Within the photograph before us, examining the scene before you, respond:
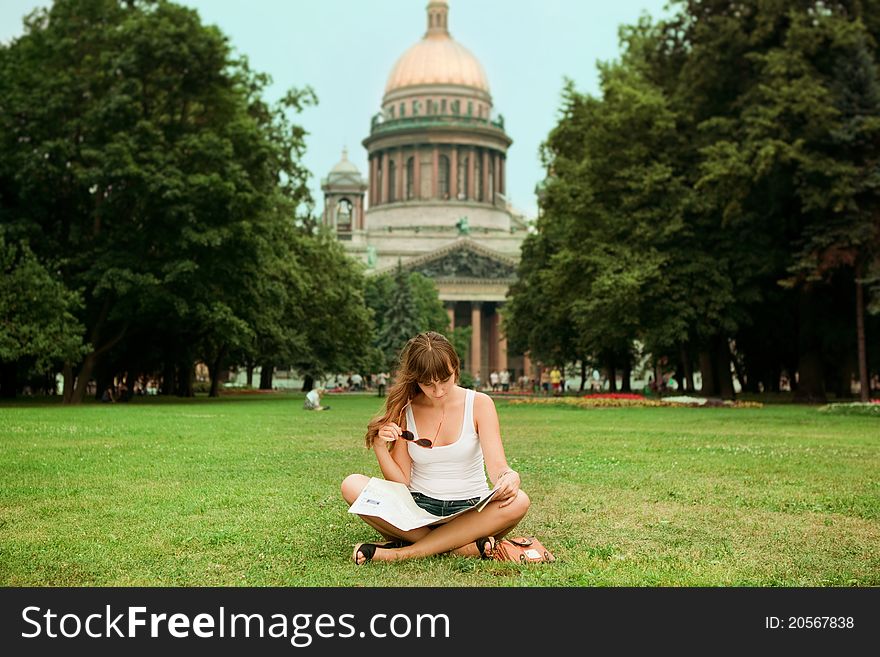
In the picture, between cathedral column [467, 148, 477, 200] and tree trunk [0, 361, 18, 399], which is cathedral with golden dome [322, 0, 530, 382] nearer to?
cathedral column [467, 148, 477, 200]

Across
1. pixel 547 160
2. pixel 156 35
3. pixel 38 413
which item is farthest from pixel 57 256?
pixel 547 160

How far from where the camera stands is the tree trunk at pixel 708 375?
4003cm

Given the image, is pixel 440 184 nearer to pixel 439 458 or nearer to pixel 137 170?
pixel 137 170

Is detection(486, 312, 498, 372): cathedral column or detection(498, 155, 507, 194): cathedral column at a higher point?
detection(498, 155, 507, 194): cathedral column

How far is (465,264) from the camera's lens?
11331cm

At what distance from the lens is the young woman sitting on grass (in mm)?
6922

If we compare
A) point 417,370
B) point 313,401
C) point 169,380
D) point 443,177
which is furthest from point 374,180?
point 417,370

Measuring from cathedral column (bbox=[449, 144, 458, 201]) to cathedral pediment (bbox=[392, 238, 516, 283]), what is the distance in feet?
38.0

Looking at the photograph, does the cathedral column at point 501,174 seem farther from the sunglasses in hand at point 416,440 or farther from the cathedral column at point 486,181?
the sunglasses in hand at point 416,440
